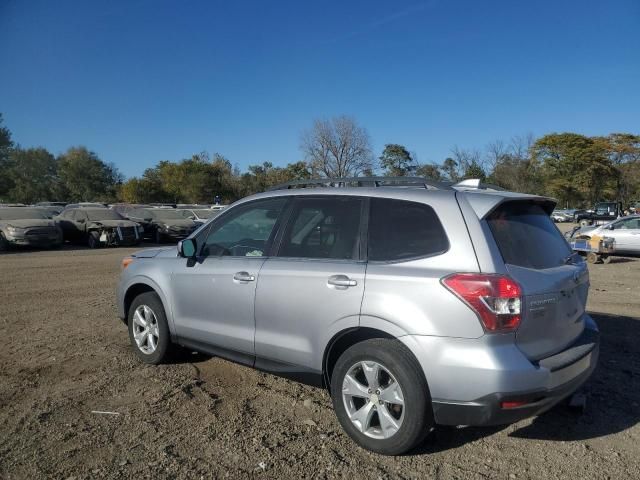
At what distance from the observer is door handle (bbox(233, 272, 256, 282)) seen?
4007 millimetres

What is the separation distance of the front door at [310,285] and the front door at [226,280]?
0.54 ft

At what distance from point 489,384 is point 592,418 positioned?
5.27ft

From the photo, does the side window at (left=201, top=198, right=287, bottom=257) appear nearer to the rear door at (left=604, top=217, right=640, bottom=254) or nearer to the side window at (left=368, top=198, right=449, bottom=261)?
the side window at (left=368, top=198, right=449, bottom=261)

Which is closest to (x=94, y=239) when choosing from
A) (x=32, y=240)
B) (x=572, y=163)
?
(x=32, y=240)

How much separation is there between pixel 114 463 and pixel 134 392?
1.20 meters

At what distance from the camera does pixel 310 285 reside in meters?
3.59

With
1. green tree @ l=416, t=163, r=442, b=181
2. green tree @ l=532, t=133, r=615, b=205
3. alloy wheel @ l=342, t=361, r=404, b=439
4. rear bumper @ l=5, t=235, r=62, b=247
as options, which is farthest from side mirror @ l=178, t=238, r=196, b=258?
green tree @ l=532, t=133, r=615, b=205

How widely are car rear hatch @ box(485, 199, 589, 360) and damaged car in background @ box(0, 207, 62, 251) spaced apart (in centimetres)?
1856

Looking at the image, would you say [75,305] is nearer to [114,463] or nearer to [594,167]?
[114,463]

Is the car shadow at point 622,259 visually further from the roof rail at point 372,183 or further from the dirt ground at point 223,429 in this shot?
the roof rail at point 372,183

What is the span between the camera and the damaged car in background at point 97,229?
20.0 metres

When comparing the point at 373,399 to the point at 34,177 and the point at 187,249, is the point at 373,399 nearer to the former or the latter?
the point at 187,249

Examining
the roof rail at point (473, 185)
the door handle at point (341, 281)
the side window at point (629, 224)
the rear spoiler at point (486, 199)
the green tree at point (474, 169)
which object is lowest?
the side window at point (629, 224)

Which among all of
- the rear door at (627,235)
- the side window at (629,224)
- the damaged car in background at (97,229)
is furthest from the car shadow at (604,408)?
the damaged car in background at (97,229)
